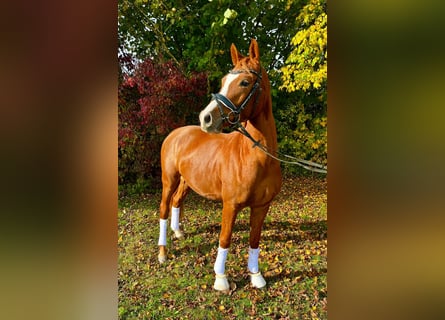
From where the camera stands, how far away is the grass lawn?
5.90 ft

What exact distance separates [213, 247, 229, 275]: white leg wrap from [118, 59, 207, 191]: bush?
654 mm

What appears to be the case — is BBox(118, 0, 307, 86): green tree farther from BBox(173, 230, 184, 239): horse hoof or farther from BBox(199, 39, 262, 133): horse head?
BBox(173, 230, 184, 239): horse hoof

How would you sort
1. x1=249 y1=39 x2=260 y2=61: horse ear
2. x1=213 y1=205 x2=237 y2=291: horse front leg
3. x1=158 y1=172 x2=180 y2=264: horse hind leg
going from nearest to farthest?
x1=249 y1=39 x2=260 y2=61: horse ear < x1=213 y1=205 x2=237 y2=291: horse front leg < x1=158 y1=172 x2=180 y2=264: horse hind leg

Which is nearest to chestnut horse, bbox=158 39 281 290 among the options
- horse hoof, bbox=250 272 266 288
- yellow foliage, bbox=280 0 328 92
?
horse hoof, bbox=250 272 266 288

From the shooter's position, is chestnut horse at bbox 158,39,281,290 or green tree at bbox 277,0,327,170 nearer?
chestnut horse at bbox 158,39,281,290

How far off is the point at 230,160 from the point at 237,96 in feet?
1.24

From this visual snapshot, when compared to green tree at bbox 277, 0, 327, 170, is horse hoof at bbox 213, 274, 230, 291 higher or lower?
lower

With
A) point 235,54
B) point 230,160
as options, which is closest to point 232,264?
point 230,160
